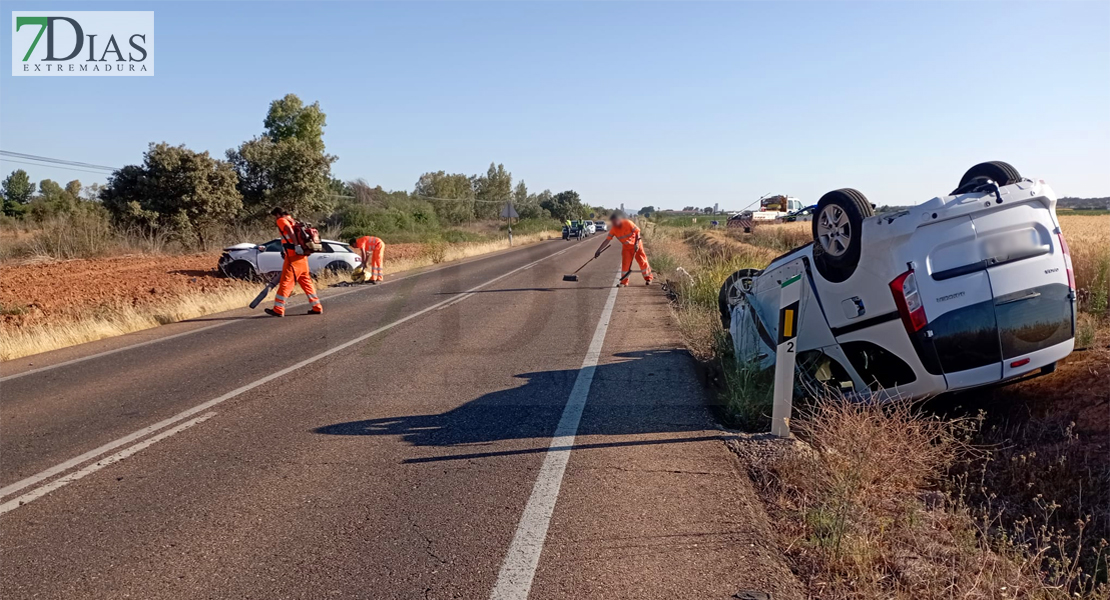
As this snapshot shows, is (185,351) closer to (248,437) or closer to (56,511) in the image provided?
(248,437)

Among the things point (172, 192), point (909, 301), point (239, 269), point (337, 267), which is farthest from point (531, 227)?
point (909, 301)

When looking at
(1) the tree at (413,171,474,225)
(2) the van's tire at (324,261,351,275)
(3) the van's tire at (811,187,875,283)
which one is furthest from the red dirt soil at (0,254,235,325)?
(1) the tree at (413,171,474,225)

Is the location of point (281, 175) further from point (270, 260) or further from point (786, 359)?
point (786, 359)

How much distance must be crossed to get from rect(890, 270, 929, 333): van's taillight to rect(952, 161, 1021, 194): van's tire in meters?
1.07

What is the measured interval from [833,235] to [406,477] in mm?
3471

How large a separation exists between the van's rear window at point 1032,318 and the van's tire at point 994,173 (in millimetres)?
998

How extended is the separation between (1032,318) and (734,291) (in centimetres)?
394

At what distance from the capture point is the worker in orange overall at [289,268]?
12.4 m

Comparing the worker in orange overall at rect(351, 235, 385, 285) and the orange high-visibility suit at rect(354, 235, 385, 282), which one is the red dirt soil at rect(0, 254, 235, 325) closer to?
the worker in orange overall at rect(351, 235, 385, 285)

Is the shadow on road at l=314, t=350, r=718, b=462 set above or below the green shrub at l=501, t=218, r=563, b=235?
below

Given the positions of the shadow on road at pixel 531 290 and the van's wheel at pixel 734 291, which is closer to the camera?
the van's wheel at pixel 734 291

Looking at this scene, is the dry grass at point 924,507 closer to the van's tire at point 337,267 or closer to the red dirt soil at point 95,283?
the red dirt soil at point 95,283

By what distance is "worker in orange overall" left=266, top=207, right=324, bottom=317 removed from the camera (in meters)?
12.4

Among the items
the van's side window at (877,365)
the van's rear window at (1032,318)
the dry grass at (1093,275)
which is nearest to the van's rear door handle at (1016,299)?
the van's rear window at (1032,318)
